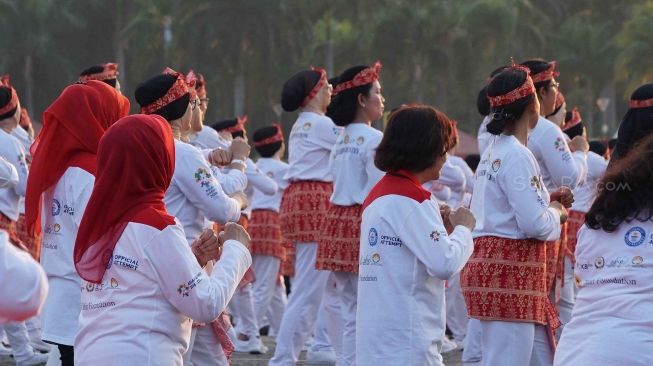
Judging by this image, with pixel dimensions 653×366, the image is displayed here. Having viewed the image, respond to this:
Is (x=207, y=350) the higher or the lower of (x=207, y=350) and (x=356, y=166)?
the lower

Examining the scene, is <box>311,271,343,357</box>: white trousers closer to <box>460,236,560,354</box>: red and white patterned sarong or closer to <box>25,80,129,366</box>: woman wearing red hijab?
<box>460,236,560,354</box>: red and white patterned sarong

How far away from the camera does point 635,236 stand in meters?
4.87

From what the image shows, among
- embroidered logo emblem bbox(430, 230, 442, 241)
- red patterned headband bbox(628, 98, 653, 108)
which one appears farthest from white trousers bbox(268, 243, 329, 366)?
embroidered logo emblem bbox(430, 230, 442, 241)

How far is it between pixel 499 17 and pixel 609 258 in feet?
189

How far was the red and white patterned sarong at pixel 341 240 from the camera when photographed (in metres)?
8.85

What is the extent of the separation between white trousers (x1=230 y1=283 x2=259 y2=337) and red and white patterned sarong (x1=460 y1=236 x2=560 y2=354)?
5395 mm

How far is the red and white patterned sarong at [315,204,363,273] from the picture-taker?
8.85 meters

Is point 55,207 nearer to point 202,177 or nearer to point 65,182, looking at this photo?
point 65,182

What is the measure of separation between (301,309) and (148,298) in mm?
4745

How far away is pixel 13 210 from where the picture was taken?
1013cm

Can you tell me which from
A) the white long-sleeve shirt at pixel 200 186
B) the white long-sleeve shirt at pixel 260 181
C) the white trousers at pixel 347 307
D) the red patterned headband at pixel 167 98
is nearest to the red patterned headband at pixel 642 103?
the white long-sleeve shirt at pixel 200 186

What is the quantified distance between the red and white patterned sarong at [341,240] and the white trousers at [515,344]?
2131 millimetres

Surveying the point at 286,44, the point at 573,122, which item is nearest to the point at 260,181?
the point at 573,122

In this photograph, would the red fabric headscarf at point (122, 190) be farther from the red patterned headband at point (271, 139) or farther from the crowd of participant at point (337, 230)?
the red patterned headband at point (271, 139)
